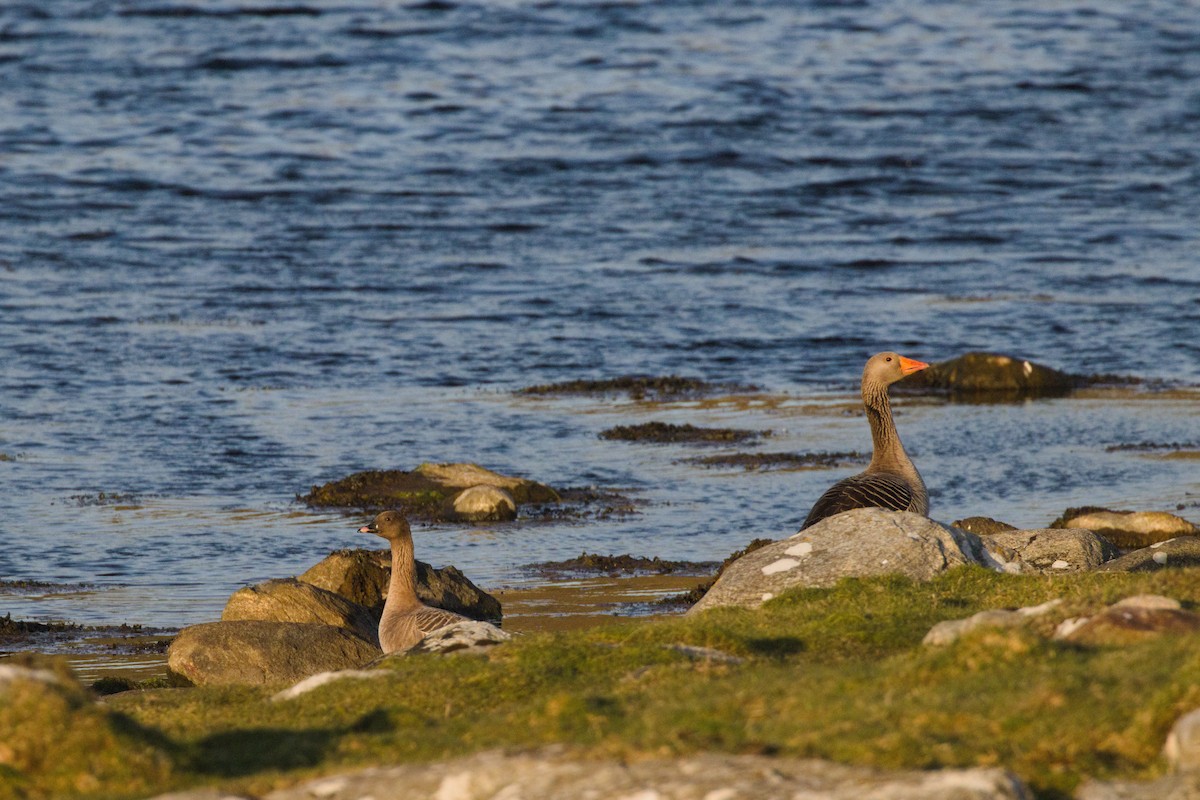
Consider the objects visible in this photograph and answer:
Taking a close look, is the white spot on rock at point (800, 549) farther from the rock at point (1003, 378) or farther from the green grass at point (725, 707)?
the rock at point (1003, 378)

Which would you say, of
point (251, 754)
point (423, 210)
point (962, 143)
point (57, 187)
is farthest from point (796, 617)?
point (962, 143)

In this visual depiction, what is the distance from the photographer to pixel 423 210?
3366cm

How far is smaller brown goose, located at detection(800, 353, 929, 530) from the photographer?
12.8 meters

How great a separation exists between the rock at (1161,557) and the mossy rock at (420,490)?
6.05 m

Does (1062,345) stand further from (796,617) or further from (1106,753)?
(1106,753)

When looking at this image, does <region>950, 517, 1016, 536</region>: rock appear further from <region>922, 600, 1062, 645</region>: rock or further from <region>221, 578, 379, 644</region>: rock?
<region>922, 600, 1062, 645</region>: rock

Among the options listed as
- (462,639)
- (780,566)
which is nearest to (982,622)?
(462,639)

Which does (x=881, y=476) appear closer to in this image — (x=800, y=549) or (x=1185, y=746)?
(x=800, y=549)

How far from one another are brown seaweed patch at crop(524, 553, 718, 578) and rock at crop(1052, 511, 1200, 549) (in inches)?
130

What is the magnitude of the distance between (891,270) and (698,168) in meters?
9.38

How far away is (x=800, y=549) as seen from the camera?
11.1 m

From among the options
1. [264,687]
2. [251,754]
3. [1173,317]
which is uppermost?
[251,754]

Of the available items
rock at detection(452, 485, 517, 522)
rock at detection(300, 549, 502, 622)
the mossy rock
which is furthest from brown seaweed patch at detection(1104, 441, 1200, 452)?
rock at detection(300, 549, 502, 622)

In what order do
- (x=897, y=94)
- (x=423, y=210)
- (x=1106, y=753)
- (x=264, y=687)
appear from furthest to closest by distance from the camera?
1. (x=897, y=94)
2. (x=423, y=210)
3. (x=264, y=687)
4. (x=1106, y=753)
